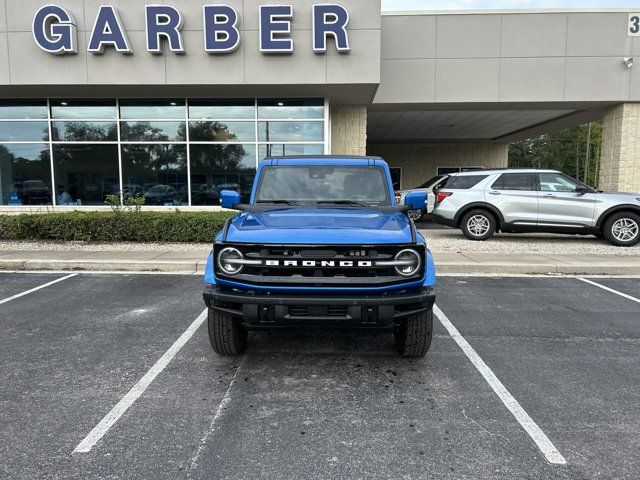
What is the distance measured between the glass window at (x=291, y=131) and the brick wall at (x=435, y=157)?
11.7m

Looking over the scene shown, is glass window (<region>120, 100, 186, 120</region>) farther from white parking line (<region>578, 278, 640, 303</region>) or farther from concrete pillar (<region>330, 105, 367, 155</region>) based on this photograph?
white parking line (<region>578, 278, 640, 303</region>)

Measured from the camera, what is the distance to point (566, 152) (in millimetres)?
59969

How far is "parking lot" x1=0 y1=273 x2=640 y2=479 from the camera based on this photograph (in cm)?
281

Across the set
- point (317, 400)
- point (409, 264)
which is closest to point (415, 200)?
point (409, 264)

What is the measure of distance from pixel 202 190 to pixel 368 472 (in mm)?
13444

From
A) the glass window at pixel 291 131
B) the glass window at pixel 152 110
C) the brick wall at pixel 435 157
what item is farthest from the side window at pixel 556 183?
the brick wall at pixel 435 157

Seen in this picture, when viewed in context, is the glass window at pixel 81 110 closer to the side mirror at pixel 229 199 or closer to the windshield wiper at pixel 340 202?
the side mirror at pixel 229 199

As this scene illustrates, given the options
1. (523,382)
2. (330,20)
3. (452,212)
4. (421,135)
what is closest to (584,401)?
(523,382)

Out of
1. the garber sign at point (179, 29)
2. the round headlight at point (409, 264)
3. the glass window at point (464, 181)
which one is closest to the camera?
the round headlight at point (409, 264)

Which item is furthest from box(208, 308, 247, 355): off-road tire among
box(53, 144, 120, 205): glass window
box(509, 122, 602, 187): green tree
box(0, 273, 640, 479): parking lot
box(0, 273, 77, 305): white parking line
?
box(509, 122, 602, 187): green tree

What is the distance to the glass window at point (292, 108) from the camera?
1481 cm

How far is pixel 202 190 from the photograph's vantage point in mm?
15141

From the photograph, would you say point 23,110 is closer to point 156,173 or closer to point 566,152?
point 156,173

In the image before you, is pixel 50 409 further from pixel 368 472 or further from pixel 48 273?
pixel 48 273
